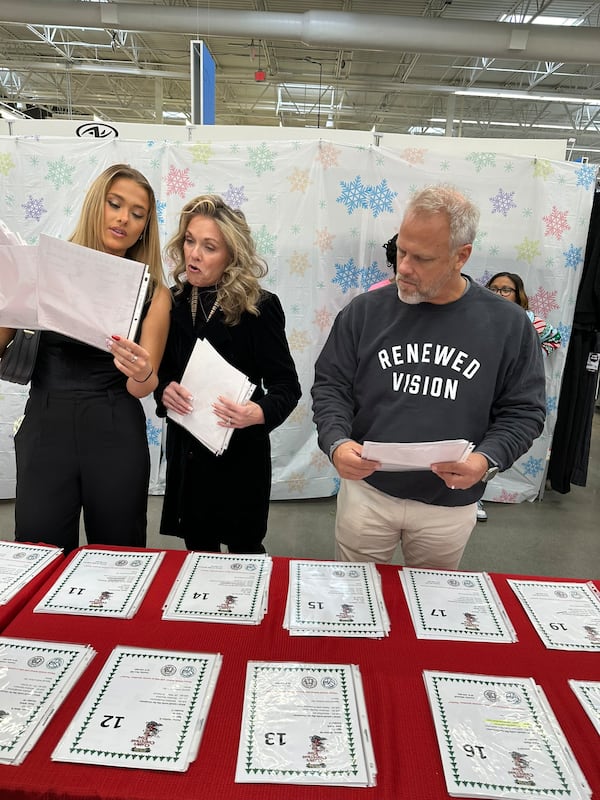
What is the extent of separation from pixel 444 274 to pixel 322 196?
A: 6.80 feet

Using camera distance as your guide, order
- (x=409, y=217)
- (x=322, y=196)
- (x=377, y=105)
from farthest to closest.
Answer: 1. (x=377, y=105)
2. (x=322, y=196)
3. (x=409, y=217)

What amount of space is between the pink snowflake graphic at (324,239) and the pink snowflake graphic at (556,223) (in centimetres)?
134

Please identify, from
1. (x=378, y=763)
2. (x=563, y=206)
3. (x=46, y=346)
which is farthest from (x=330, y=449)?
(x=563, y=206)

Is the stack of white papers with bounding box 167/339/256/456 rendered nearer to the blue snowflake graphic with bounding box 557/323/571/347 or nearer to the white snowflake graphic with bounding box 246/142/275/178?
the white snowflake graphic with bounding box 246/142/275/178

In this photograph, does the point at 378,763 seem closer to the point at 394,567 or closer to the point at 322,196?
the point at 394,567

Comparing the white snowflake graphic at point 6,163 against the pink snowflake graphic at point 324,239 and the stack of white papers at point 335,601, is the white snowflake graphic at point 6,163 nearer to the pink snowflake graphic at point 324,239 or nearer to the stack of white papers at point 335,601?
the pink snowflake graphic at point 324,239

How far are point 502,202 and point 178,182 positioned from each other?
6.44 ft

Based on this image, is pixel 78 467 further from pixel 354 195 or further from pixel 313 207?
pixel 354 195

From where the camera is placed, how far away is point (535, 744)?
0.89m

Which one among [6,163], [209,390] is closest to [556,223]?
[209,390]

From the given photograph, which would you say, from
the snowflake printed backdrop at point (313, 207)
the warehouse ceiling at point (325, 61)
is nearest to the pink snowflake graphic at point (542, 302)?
the snowflake printed backdrop at point (313, 207)

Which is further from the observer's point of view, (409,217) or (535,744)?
(409,217)

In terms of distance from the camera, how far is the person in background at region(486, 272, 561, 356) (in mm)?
3250

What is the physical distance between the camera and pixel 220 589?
1251mm
